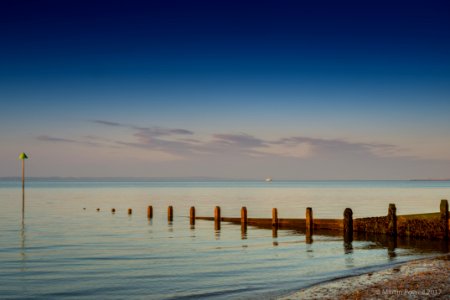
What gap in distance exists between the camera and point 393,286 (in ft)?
50.0

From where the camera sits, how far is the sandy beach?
13977mm

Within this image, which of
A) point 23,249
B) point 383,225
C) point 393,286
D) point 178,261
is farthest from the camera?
point 383,225

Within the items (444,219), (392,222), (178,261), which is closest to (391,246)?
(392,222)

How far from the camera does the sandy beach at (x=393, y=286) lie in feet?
45.9

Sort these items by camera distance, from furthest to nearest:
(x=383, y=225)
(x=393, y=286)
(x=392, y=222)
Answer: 1. (x=383, y=225)
2. (x=392, y=222)
3. (x=393, y=286)

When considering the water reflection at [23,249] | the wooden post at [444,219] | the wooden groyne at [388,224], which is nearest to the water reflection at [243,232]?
the wooden groyne at [388,224]

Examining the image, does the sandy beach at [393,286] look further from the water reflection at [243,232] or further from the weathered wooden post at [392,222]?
the water reflection at [243,232]

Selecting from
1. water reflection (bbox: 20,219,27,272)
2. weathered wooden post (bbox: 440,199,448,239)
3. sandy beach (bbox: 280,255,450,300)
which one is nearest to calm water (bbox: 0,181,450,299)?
water reflection (bbox: 20,219,27,272)

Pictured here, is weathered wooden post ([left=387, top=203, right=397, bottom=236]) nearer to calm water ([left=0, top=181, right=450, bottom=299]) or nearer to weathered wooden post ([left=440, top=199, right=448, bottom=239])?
calm water ([left=0, top=181, right=450, bottom=299])

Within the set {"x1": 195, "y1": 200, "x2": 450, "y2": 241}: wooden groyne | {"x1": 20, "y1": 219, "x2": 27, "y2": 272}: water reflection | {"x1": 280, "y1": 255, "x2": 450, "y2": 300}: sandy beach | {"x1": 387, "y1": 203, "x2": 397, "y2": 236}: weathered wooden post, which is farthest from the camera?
{"x1": 387, "y1": 203, "x2": 397, "y2": 236}: weathered wooden post

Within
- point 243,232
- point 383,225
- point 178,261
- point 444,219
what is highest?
point 444,219

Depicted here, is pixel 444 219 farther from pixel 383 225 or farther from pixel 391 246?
pixel 383 225

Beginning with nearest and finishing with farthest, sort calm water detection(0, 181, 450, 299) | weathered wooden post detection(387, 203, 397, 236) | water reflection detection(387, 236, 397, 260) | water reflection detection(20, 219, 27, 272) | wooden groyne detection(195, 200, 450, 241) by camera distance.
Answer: calm water detection(0, 181, 450, 299), water reflection detection(20, 219, 27, 272), water reflection detection(387, 236, 397, 260), wooden groyne detection(195, 200, 450, 241), weathered wooden post detection(387, 203, 397, 236)

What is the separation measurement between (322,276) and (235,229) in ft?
62.0
